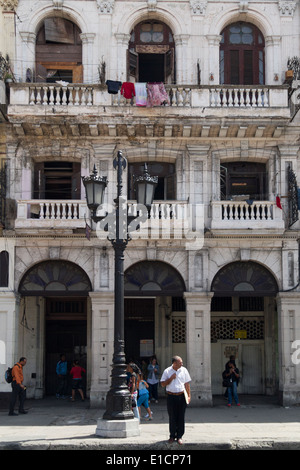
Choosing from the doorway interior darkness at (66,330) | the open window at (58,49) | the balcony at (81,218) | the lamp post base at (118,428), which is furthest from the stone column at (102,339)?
the open window at (58,49)

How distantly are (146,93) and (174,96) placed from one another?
38.7 inches

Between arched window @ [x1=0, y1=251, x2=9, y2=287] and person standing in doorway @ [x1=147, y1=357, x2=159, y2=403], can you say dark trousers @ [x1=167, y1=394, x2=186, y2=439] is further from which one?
arched window @ [x1=0, y1=251, x2=9, y2=287]

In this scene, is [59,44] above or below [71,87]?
above

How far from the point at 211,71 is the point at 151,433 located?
13307 mm

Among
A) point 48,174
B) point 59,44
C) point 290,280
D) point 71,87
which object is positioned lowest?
point 290,280

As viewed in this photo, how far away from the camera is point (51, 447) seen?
14945mm

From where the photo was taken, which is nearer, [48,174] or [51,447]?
[51,447]

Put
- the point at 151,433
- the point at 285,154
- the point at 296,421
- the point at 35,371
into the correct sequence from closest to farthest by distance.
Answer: the point at 151,433, the point at 296,421, the point at 285,154, the point at 35,371

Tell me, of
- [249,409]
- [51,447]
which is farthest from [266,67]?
[51,447]

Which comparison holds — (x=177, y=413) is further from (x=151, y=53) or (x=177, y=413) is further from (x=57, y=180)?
(x=151, y=53)

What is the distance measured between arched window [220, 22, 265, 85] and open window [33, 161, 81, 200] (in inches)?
250

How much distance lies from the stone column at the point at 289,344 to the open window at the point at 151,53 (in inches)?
350

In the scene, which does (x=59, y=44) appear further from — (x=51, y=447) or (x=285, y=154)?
(x=51, y=447)

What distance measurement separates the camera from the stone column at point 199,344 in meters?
22.6
